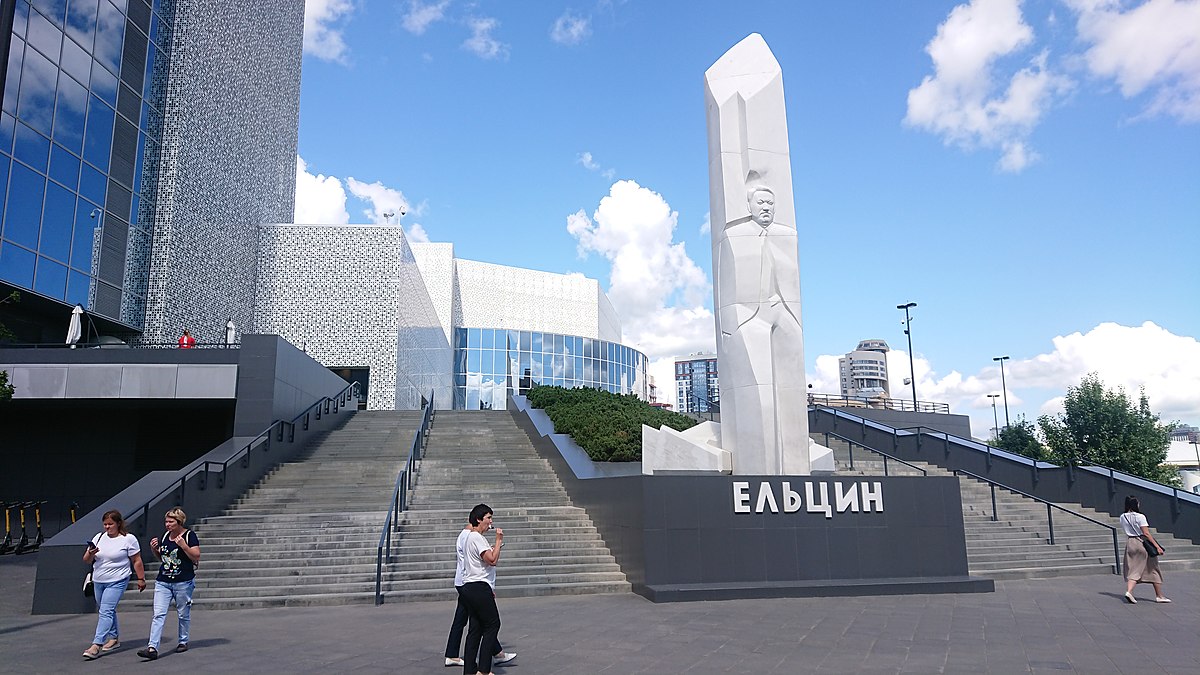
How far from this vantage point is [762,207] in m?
12.8

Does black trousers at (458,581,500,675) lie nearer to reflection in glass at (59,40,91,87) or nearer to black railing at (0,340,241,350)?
black railing at (0,340,241,350)

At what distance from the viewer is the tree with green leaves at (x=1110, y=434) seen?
31.2 meters

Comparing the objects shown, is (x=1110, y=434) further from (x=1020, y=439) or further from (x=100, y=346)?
(x=100, y=346)

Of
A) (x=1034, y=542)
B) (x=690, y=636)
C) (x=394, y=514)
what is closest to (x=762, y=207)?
(x=690, y=636)

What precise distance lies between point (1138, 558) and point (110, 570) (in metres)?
11.8

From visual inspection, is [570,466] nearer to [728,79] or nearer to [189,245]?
[728,79]

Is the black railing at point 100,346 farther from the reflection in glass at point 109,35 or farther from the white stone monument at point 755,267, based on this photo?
the white stone monument at point 755,267

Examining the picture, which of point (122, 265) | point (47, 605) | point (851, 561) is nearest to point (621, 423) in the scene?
point (851, 561)

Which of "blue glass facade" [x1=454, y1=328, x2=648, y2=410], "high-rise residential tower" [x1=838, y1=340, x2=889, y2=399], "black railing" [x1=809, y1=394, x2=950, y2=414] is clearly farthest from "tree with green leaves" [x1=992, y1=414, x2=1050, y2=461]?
"high-rise residential tower" [x1=838, y1=340, x2=889, y2=399]

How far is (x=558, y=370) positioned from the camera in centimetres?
5116

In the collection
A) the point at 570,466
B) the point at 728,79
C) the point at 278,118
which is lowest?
the point at 570,466

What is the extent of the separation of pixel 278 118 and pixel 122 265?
15668mm

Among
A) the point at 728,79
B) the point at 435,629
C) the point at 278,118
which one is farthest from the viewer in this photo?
the point at 278,118

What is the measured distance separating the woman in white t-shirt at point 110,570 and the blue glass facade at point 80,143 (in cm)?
1652
